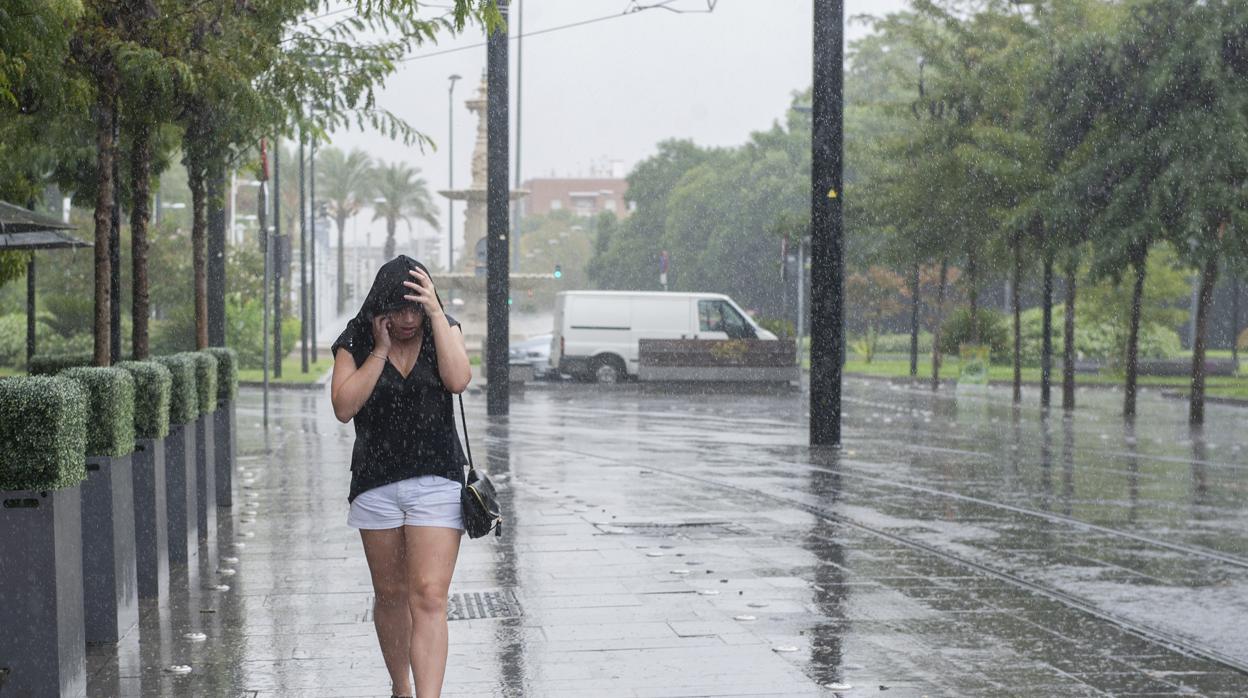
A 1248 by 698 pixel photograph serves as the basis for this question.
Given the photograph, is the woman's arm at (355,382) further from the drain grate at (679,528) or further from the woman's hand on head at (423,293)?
the drain grate at (679,528)

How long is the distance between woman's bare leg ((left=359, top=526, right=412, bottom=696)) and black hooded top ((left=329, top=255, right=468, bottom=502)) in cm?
19

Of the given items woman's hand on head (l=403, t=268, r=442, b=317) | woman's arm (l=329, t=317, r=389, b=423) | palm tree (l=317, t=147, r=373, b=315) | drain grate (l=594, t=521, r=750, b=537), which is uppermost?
palm tree (l=317, t=147, r=373, b=315)

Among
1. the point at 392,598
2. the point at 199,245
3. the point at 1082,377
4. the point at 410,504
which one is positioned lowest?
the point at 1082,377

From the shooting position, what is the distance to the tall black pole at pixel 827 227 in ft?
56.3

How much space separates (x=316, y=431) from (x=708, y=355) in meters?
13.6

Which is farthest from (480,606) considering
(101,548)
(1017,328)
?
(1017,328)

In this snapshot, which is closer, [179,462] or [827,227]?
[179,462]

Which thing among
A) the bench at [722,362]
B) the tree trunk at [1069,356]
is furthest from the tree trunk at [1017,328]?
the bench at [722,362]

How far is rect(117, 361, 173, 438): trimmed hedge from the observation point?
26.3 feet

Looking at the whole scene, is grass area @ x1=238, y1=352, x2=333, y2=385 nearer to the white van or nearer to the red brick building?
the white van

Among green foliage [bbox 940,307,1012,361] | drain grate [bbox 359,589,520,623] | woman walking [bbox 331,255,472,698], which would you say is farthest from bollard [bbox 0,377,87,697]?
green foliage [bbox 940,307,1012,361]

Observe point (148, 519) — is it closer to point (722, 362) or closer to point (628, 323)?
point (722, 362)

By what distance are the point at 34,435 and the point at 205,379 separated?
480 centimetres

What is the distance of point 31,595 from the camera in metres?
5.53
